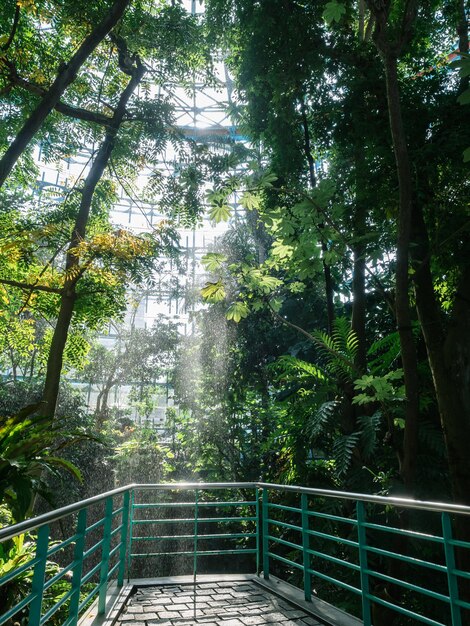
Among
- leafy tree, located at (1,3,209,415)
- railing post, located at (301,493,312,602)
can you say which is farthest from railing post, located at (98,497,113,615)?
leafy tree, located at (1,3,209,415)

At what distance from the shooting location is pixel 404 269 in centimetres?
350

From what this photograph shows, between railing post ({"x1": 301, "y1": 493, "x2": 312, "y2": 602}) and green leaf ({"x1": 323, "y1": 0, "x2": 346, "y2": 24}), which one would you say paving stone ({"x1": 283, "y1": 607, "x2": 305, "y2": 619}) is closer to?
railing post ({"x1": 301, "y1": 493, "x2": 312, "y2": 602})

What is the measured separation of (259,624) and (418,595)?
250cm

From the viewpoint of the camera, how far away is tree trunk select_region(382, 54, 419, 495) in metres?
3.24

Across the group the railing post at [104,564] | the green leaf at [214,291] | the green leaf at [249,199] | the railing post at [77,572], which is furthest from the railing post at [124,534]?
the green leaf at [249,199]

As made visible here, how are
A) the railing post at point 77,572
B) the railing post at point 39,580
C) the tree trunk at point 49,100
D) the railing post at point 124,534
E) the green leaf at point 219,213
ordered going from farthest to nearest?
the railing post at point 124,534, the tree trunk at point 49,100, the green leaf at point 219,213, the railing post at point 77,572, the railing post at point 39,580

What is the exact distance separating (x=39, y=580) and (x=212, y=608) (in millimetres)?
2322

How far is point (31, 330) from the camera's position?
9945mm

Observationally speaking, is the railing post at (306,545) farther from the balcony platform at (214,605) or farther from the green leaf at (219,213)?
the green leaf at (219,213)

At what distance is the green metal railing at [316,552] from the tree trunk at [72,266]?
6.36ft

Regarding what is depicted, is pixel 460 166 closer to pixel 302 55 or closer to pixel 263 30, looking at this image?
pixel 302 55

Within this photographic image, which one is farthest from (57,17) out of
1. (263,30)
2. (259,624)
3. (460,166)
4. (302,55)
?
(259,624)

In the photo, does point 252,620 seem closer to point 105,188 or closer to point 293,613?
point 293,613

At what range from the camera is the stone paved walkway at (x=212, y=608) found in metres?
3.90
